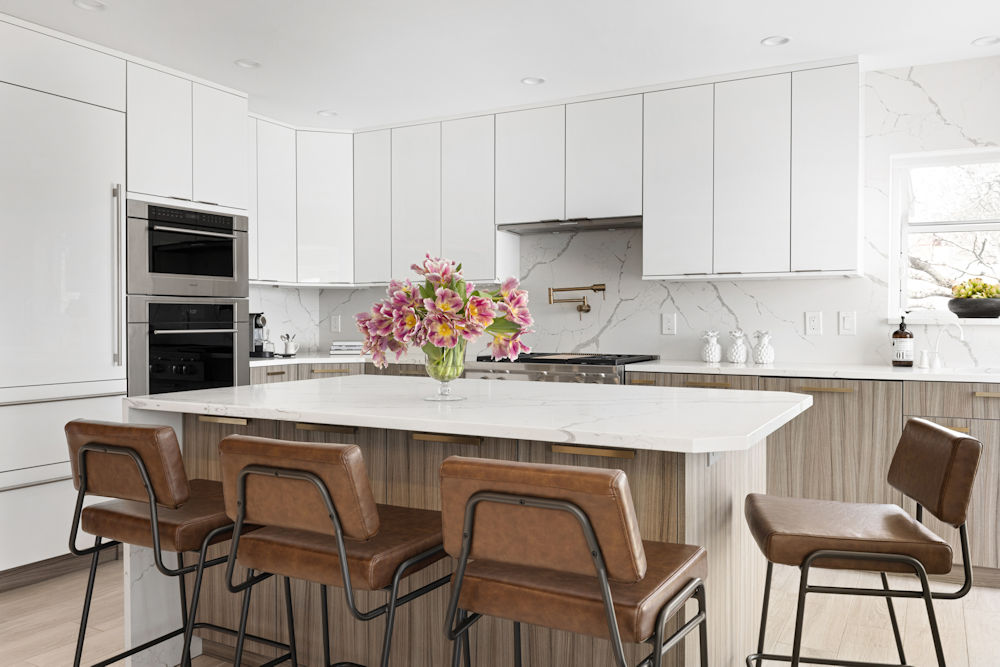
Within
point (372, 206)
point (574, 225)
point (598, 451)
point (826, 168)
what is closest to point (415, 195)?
point (372, 206)

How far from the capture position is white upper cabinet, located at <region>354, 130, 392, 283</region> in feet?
16.7

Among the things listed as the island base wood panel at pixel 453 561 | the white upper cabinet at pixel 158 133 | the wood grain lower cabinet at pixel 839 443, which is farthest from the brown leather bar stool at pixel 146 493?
the wood grain lower cabinet at pixel 839 443

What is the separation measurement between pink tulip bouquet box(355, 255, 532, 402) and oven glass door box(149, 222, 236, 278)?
201 cm

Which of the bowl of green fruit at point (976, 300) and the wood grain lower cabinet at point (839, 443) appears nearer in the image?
the wood grain lower cabinet at point (839, 443)

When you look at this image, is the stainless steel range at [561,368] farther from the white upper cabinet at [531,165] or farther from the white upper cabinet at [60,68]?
the white upper cabinet at [60,68]

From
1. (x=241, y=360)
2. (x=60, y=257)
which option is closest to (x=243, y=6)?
(x=60, y=257)

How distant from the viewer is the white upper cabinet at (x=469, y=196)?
476 cm

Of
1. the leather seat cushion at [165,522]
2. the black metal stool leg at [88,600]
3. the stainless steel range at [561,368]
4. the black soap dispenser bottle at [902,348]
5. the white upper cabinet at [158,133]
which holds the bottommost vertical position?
the black metal stool leg at [88,600]

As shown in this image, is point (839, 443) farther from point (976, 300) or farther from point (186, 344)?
point (186, 344)

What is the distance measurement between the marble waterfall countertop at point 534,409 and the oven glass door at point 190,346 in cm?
135

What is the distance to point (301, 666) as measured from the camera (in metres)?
2.43

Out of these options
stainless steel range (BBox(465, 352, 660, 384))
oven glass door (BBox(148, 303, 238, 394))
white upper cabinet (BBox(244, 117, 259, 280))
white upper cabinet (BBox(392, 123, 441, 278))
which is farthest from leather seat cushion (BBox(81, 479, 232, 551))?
white upper cabinet (BBox(392, 123, 441, 278))

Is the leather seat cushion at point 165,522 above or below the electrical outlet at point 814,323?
below

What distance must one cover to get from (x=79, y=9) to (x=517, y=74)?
6.78ft
